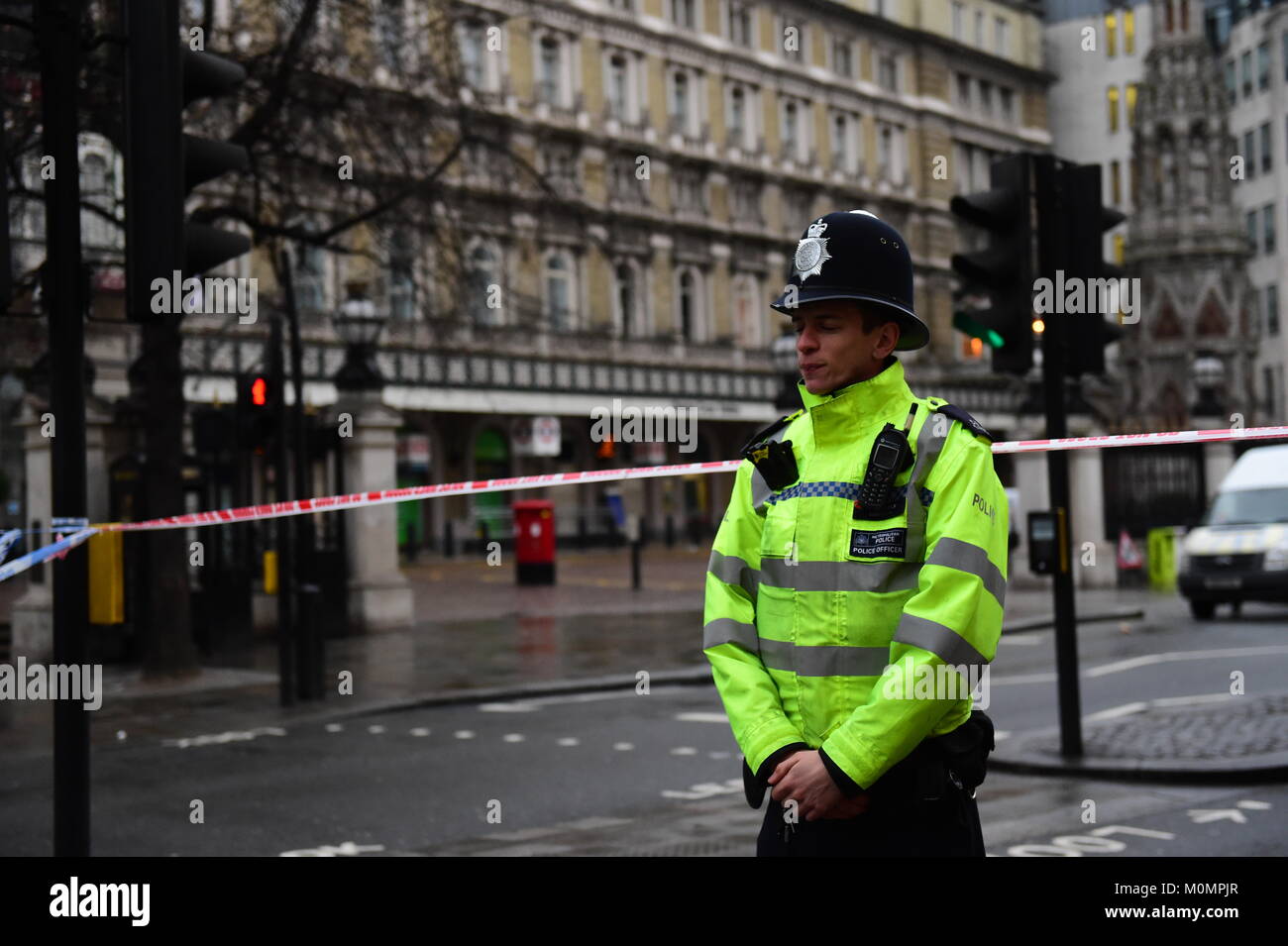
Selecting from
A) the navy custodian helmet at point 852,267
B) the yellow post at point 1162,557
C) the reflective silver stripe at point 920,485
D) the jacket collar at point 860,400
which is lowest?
the yellow post at point 1162,557

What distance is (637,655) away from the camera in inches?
675

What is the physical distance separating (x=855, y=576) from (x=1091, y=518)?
26881mm

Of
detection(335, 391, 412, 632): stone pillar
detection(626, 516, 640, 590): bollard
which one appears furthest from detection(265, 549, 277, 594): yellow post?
detection(626, 516, 640, 590): bollard

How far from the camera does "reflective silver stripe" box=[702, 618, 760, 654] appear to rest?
326 cm

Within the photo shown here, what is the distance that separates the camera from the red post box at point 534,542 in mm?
29844

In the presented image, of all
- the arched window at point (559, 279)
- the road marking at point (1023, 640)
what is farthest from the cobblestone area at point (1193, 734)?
the arched window at point (559, 279)

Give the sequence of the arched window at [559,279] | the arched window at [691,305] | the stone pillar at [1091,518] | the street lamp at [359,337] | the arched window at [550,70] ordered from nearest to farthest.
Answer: the street lamp at [359,337] → the stone pillar at [1091,518] → the arched window at [550,70] → the arched window at [559,279] → the arched window at [691,305]

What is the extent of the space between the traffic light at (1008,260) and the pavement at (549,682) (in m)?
2.30

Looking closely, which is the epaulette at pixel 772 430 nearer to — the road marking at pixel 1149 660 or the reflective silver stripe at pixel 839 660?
the reflective silver stripe at pixel 839 660

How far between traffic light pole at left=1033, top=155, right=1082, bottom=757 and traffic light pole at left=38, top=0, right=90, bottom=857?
569 centimetres

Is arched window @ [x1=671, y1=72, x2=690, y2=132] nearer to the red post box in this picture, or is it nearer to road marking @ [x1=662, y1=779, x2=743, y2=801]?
the red post box

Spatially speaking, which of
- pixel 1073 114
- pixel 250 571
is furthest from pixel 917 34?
pixel 250 571
